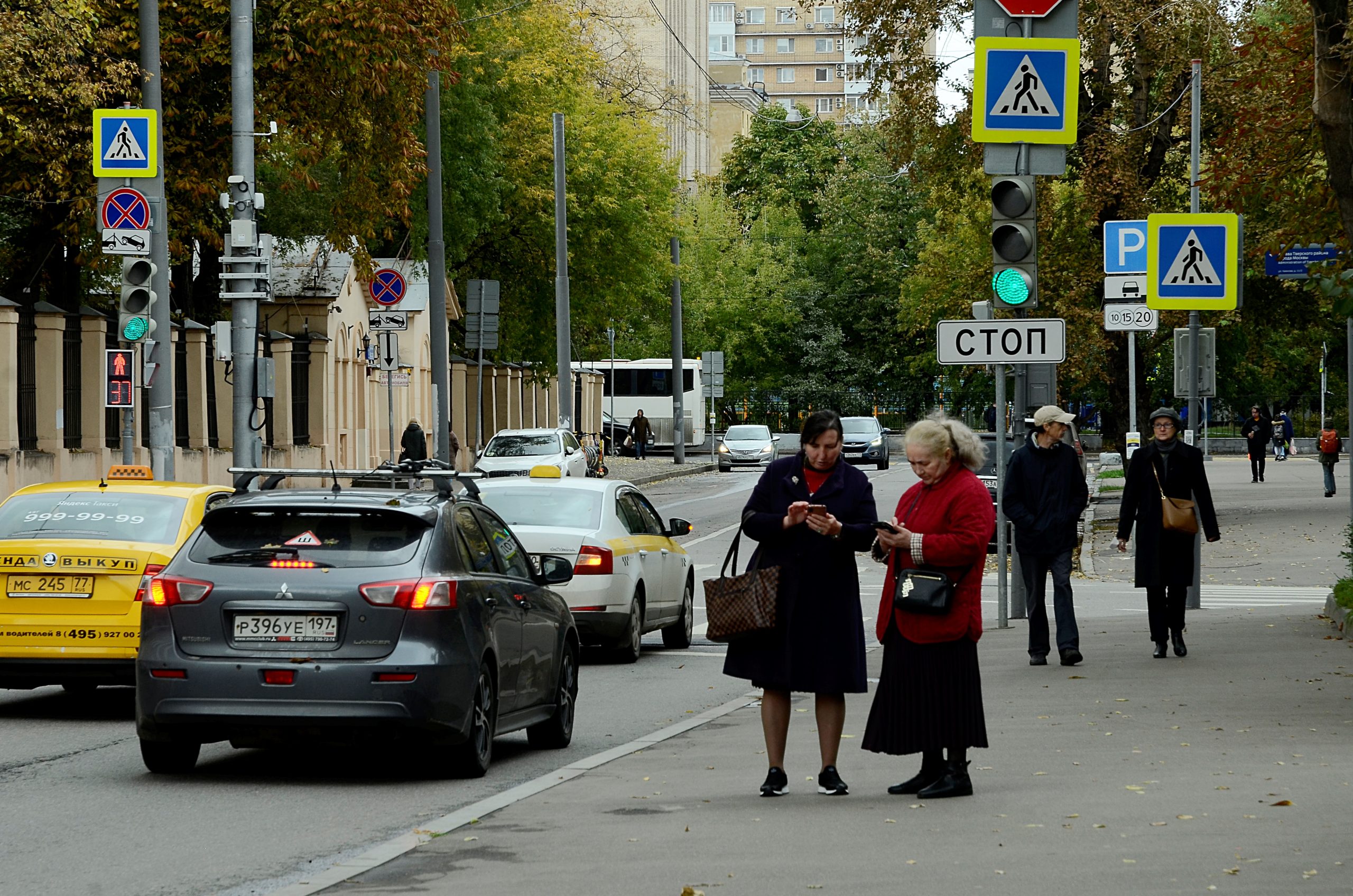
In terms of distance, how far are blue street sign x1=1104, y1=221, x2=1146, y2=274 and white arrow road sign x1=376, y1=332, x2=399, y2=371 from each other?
12404mm

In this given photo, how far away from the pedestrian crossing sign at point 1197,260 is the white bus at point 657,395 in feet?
194

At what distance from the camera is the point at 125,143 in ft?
74.2

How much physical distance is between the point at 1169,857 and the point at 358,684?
3.93 m

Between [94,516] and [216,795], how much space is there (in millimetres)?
3807

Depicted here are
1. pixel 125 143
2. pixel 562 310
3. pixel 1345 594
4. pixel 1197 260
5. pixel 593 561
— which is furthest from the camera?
pixel 562 310

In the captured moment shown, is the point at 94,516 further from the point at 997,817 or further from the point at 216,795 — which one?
the point at 997,817

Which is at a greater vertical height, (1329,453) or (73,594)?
(73,594)

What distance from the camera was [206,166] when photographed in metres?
31.2

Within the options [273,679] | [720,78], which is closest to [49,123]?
[273,679]

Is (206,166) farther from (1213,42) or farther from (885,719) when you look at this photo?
(885,719)

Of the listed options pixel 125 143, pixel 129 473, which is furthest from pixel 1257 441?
pixel 129 473

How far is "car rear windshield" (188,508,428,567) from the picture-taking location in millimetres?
9547

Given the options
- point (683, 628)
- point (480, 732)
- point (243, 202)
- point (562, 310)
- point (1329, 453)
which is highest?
point (243, 202)

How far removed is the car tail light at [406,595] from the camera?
9375 millimetres
